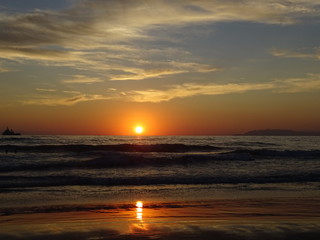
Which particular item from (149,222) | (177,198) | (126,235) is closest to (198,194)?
(177,198)

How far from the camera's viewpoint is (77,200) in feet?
42.0

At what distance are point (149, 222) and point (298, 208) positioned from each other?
482 cm

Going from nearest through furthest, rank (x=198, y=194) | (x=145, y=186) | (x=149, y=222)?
(x=149, y=222) < (x=198, y=194) < (x=145, y=186)

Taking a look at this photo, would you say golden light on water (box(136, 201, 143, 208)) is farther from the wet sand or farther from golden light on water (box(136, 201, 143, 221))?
the wet sand

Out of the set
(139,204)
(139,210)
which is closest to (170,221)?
(139,210)

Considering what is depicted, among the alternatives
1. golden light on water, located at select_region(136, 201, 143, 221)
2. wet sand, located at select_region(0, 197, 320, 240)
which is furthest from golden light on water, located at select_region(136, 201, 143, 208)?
wet sand, located at select_region(0, 197, 320, 240)

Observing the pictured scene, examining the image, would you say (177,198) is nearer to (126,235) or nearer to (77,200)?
Answer: (77,200)

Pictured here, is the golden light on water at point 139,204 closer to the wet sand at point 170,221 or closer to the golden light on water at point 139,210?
the golden light on water at point 139,210

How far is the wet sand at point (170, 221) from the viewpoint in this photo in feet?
25.6

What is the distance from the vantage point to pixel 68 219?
9.49 metres

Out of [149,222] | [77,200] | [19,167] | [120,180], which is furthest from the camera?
[19,167]

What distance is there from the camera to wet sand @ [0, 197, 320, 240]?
7797 mm

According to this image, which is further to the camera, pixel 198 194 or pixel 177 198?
pixel 198 194

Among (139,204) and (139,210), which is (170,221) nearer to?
(139,210)
